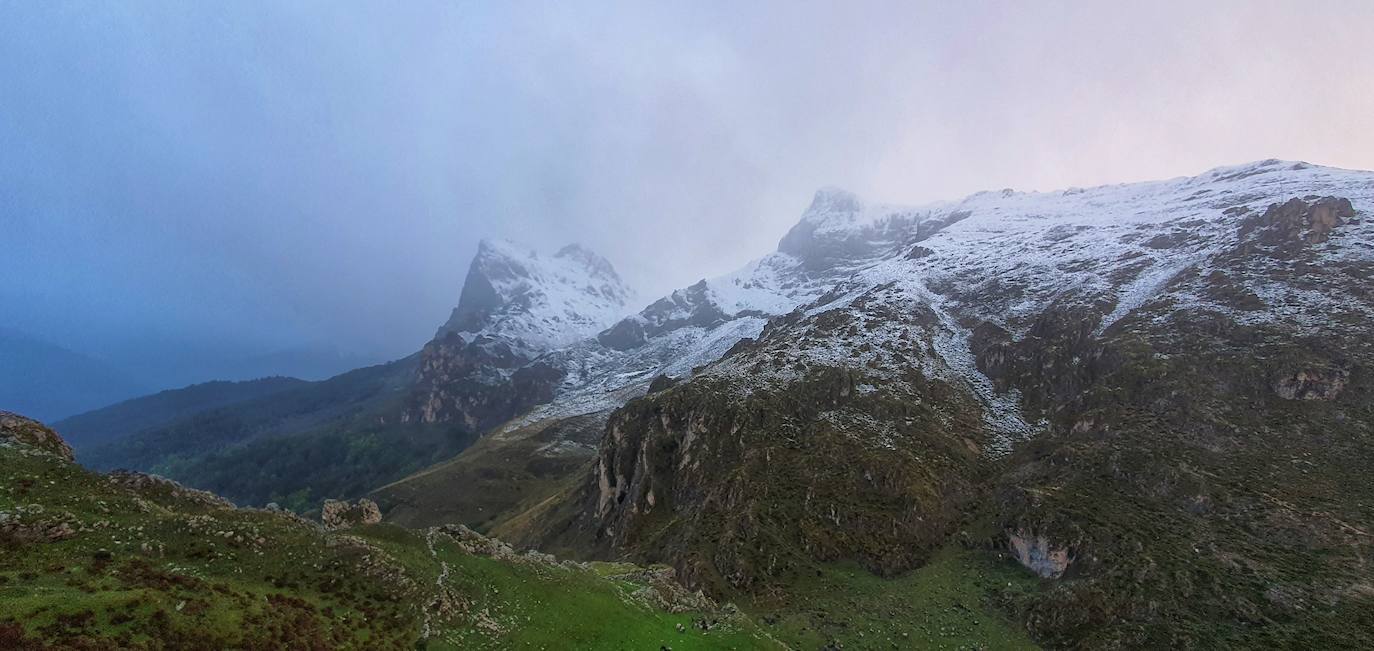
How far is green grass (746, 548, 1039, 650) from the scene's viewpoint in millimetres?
54062

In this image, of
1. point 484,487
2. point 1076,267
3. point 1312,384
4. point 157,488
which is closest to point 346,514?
point 157,488

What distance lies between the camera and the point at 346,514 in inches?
1676

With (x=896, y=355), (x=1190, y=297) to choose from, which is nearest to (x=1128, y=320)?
Answer: (x=1190, y=297)

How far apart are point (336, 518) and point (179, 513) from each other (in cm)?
1285

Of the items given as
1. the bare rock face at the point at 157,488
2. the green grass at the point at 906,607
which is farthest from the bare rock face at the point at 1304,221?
the bare rock face at the point at 157,488

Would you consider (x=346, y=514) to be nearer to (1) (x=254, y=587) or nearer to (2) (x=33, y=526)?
(1) (x=254, y=587)

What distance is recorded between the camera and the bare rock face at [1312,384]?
7262 centimetres

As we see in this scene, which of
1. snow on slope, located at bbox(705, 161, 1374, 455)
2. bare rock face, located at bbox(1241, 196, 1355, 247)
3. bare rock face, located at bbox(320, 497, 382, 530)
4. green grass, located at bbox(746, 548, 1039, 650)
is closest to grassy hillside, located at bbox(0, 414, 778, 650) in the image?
bare rock face, located at bbox(320, 497, 382, 530)

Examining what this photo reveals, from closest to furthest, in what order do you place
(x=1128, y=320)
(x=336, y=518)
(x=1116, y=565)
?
(x=336, y=518) < (x=1116, y=565) < (x=1128, y=320)

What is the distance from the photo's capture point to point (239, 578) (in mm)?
26078

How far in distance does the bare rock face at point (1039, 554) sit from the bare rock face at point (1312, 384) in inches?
1626

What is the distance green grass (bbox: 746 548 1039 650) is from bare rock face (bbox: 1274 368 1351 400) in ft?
148

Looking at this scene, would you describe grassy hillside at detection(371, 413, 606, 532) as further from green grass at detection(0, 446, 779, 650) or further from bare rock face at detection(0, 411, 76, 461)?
bare rock face at detection(0, 411, 76, 461)

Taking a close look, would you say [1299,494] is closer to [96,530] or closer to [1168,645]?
[1168,645]
